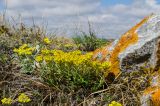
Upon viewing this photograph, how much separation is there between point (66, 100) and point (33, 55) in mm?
1398

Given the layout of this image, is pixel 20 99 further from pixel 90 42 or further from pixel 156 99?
pixel 90 42

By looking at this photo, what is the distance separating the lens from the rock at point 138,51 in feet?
18.4

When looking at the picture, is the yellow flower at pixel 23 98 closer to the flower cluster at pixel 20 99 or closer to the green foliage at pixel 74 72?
the flower cluster at pixel 20 99

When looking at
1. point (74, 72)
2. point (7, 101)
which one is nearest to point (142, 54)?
point (74, 72)

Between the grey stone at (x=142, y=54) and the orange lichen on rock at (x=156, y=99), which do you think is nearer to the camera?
the orange lichen on rock at (x=156, y=99)

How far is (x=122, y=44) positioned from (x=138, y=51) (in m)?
0.43

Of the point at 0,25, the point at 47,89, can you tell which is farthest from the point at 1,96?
the point at 0,25

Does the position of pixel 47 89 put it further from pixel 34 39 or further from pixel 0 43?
pixel 34 39

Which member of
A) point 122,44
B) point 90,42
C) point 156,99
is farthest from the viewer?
point 90,42

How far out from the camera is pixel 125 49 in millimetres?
5785

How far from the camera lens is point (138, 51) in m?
5.62

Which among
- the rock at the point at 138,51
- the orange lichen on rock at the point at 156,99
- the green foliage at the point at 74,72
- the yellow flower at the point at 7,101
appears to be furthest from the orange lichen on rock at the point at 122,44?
the yellow flower at the point at 7,101

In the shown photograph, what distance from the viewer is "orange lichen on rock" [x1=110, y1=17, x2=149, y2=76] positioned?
18.8ft

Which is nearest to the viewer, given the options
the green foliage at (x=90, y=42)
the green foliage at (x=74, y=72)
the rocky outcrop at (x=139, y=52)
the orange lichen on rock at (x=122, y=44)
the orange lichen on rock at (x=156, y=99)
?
the orange lichen on rock at (x=156, y=99)
